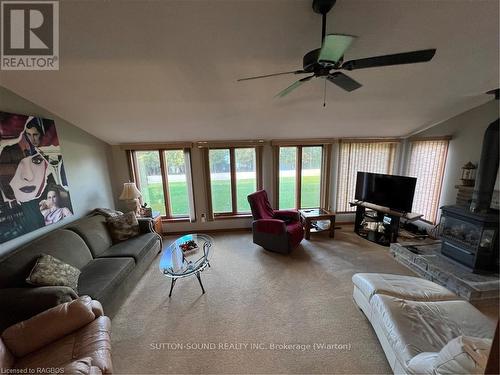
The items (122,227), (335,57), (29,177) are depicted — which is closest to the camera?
(335,57)

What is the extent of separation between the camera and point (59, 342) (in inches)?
55.2

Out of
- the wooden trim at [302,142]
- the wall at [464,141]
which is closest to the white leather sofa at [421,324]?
the wall at [464,141]

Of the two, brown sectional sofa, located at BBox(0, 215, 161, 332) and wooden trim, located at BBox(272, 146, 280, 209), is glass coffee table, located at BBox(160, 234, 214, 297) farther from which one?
wooden trim, located at BBox(272, 146, 280, 209)

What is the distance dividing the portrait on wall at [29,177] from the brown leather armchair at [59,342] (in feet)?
3.75

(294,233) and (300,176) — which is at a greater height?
(300,176)

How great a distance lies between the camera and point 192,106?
2.58m

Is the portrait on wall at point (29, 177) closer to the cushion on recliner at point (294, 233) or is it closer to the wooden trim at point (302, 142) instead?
the cushion on recliner at point (294, 233)

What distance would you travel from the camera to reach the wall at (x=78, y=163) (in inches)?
84.2

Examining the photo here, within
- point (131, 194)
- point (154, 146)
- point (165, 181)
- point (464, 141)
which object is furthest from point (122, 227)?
point (464, 141)

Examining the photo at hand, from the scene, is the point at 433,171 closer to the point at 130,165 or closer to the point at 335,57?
the point at 335,57

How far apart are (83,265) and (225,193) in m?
2.45

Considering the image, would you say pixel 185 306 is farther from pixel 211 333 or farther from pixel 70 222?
pixel 70 222

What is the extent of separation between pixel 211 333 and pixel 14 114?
2.98m

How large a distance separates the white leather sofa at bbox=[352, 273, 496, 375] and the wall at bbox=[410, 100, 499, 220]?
26.8 inches
